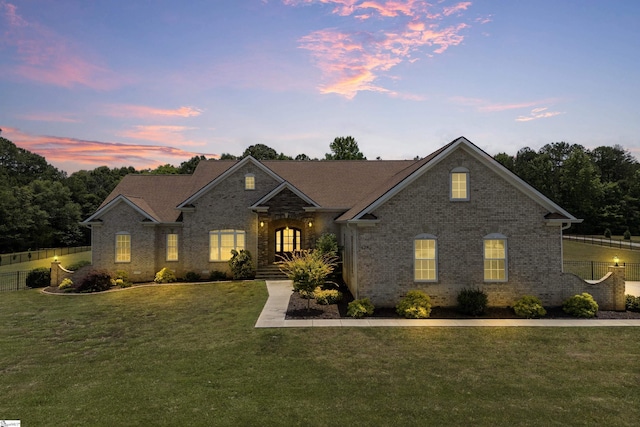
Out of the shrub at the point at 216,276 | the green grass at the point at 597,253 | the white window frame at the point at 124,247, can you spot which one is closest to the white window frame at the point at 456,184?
the shrub at the point at 216,276

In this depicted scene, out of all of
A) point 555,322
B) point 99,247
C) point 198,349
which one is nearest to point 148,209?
point 99,247

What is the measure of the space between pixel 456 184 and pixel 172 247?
19.2 metres

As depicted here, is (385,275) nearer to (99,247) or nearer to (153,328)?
(153,328)

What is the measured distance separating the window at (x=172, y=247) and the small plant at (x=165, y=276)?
118 cm

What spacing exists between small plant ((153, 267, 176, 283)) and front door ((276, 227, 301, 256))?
733cm

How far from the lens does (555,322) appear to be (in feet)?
48.2

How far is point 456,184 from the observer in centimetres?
1703

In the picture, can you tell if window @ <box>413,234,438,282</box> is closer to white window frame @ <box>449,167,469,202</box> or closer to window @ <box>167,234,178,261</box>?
white window frame @ <box>449,167,469,202</box>

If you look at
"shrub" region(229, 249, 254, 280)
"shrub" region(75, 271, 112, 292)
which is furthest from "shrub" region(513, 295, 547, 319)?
"shrub" region(75, 271, 112, 292)

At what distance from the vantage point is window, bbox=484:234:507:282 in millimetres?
16797

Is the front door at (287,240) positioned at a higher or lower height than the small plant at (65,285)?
higher

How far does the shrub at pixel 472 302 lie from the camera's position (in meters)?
15.6

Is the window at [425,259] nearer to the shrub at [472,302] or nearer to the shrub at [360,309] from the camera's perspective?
the shrub at [472,302]

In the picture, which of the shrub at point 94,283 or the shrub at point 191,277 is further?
the shrub at point 191,277
